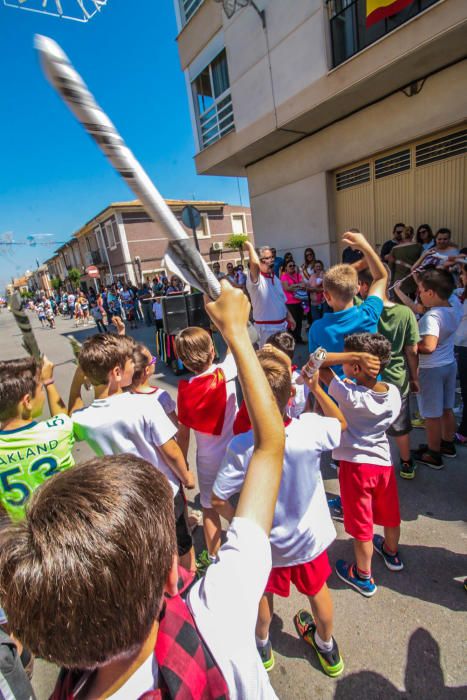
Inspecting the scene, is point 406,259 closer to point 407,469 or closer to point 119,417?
point 407,469

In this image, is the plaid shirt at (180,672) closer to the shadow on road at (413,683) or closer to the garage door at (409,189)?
the shadow on road at (413,683)

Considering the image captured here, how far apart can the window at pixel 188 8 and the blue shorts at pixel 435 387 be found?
12.5 meters

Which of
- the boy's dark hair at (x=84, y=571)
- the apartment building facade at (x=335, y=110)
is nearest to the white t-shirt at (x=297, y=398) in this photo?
the boy's dark hair at (x=84, y=571)

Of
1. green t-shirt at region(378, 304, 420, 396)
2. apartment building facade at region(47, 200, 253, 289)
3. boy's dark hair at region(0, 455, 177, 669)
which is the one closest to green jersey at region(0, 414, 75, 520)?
boy's dark hair at region(0, 455, 177, 669)

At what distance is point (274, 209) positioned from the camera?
10219 mm

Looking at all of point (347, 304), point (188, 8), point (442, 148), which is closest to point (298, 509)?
point (347, 304)

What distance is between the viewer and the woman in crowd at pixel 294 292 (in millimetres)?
7434

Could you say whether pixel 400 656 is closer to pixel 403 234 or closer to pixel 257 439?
pixel 257 439

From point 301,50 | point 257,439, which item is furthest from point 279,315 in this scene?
point 301,50

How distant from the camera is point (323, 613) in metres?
1.70

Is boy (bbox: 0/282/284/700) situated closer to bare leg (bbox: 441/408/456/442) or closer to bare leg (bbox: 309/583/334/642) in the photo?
bare leg (bbox: 309/583/334/642)

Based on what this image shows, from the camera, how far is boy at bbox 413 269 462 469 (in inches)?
114

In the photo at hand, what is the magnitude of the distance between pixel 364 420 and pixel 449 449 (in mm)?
1800

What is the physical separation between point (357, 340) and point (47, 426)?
1874 millimetres
